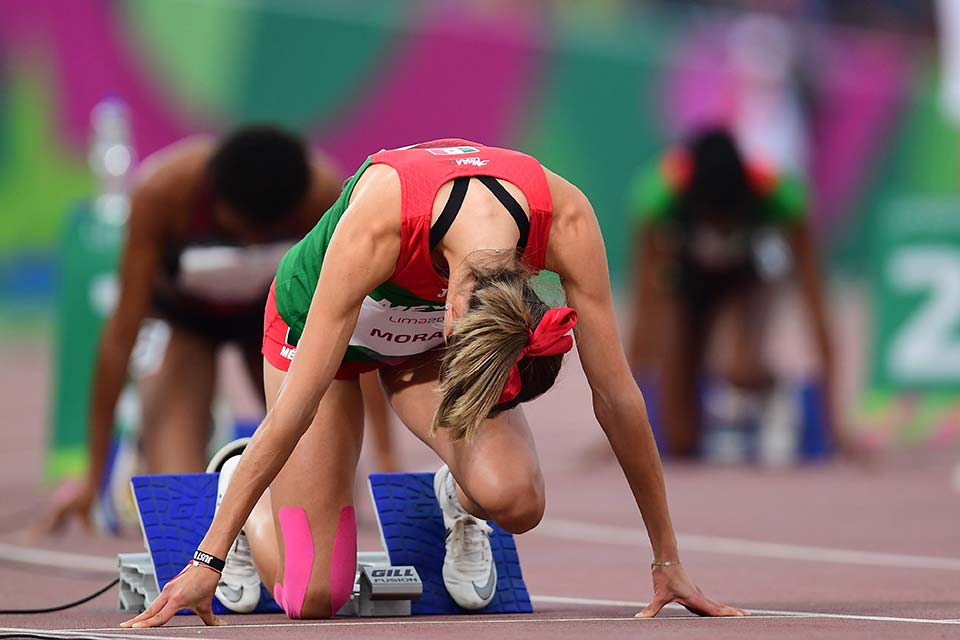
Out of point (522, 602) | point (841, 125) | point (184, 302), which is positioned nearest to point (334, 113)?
point (841, 125)

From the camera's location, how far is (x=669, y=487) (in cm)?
1009

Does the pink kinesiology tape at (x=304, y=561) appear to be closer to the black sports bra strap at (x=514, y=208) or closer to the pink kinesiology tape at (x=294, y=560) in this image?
the pink kinesiology tape at (x=294, y=560)

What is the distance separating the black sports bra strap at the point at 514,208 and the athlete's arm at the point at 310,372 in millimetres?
281

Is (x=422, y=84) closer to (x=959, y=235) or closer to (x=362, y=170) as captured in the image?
(x=959, y=235)

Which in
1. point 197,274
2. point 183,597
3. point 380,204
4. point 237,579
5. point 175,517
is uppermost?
point 380,204

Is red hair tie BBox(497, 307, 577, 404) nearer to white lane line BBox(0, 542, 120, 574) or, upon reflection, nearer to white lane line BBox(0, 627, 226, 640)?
white lane line BBox(0, 627, 226, 640)

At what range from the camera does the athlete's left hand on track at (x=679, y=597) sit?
5.41 m

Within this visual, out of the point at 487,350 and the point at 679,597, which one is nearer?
the point at 487,350

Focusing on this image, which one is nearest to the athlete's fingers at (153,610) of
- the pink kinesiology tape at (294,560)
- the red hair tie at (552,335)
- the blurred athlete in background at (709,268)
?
the pink kinesiology tape at (294,560)

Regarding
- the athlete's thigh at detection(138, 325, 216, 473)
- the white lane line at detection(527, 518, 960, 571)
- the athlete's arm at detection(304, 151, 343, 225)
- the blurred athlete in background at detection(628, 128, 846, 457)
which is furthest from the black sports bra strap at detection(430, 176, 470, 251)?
the blurred athlete in background at detection(628, 128, 846, 457)

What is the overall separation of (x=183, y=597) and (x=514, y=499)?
3.15 feet

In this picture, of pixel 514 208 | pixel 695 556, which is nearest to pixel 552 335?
pixel 514 208

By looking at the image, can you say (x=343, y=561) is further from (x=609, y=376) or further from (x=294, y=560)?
(x=609, y=376)

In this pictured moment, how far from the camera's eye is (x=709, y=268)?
35.8 feet
